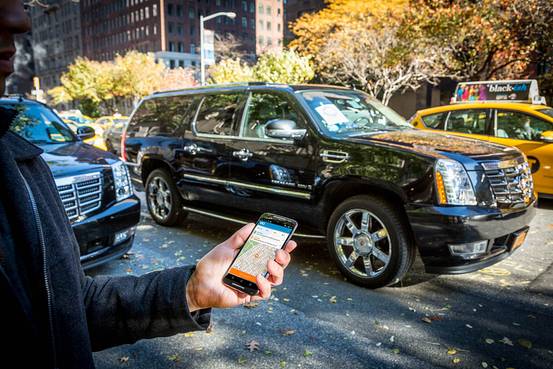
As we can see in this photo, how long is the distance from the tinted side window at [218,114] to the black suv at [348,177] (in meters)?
0.02

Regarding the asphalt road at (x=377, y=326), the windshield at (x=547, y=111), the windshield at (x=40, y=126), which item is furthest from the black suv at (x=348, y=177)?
the windshield at (x=547, y=111)

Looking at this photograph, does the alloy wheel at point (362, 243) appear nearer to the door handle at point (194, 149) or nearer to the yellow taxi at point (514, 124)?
the door handle at point (194, 149)

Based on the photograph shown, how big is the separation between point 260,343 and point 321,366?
0.55 metres

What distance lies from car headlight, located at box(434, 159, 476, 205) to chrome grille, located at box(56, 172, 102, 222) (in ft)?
10.4

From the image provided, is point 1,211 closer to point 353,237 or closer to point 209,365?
point 209,365

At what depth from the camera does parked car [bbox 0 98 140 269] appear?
13.6ft

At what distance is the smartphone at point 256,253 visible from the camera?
1.40 meters

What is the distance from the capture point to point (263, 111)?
5.57 metres

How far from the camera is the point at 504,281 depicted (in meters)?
4.61

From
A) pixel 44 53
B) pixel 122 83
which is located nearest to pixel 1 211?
pixel 122 83

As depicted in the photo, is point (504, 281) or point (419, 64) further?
point (419, 64)

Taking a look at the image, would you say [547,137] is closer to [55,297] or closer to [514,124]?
[514,124]

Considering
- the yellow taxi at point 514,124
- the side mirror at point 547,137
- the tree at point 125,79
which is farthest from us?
the tree at point 125,79

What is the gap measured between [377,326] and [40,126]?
4.33 meters
